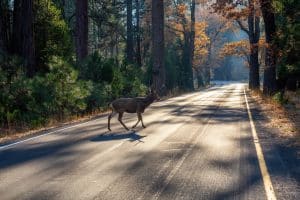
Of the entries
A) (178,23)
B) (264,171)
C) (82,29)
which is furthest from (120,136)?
(178,23)

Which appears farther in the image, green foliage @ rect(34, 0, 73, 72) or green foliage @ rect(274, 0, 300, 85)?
green foliage @ rect(34, 0, 73, 72)

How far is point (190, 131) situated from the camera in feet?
45.7

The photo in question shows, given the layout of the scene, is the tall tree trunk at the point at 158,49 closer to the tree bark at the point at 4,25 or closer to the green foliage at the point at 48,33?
the green foliage at the point at 48,33

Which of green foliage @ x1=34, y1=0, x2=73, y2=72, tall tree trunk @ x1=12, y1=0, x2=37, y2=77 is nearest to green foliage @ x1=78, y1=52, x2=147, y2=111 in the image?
green foliage @ x1=34, y1=0, x2=73, y2=72

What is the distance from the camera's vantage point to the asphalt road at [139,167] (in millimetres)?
6898

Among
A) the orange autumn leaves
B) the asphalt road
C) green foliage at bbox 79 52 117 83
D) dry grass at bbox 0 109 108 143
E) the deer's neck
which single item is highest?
the orange autumn leaves

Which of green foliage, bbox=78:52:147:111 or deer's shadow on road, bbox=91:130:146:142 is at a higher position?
green foliage, bbox=78:52:147:111

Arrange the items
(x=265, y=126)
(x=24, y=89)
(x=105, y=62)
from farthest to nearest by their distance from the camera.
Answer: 1. (x=105, y=62)
2. (x=24, y=89)
3. (x=265, y=126)

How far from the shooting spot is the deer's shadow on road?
12.3m

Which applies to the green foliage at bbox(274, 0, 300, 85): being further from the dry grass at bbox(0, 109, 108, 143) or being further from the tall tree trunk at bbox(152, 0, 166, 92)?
the tall tree trunk at bbox(152, 0, 166, 92)

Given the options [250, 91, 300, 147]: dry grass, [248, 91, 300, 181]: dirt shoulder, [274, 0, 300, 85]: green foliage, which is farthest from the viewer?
[274, 0, 300, 85]: green foliage

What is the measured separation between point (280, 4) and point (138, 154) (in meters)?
16.9

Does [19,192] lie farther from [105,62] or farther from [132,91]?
[132,91]

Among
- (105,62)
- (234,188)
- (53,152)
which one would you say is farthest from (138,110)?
(105,62)
